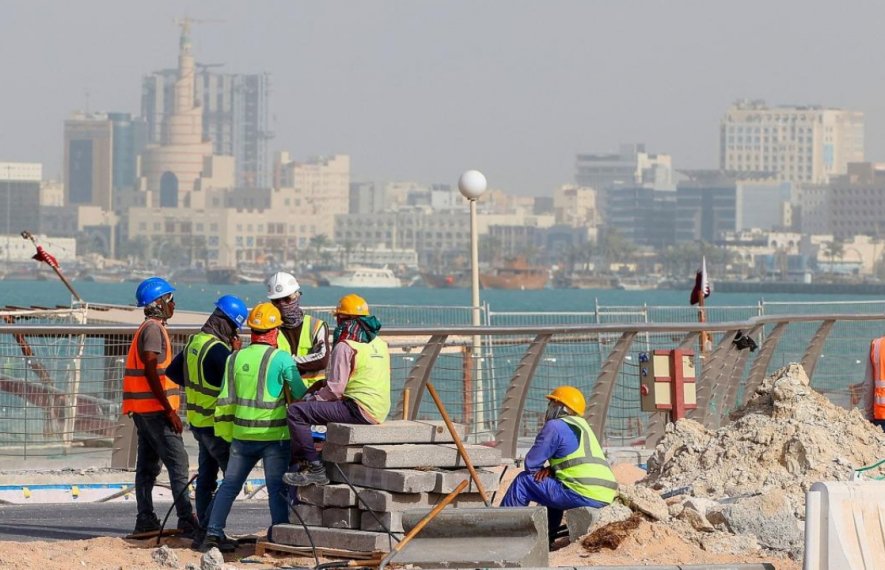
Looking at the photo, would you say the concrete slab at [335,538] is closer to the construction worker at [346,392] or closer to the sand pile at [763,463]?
the construction worker at [346,392]

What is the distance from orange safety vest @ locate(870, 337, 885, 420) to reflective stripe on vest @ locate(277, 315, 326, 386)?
5.27m

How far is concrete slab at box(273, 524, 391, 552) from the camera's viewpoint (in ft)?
31.2

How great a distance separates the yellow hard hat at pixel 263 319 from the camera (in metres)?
9.95

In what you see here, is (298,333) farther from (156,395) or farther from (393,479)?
(393,479)

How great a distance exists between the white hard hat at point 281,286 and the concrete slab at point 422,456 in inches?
49.9

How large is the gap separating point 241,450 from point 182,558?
2.40 feet

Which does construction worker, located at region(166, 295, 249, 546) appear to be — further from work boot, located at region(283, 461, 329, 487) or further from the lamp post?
the lamp post

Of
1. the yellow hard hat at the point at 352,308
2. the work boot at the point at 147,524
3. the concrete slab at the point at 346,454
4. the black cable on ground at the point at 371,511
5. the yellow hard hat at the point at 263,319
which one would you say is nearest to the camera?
the black cable on ground at the point at 371,511

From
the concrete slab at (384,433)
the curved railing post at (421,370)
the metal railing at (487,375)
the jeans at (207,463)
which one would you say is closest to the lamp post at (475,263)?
the metal railing at (487,375)

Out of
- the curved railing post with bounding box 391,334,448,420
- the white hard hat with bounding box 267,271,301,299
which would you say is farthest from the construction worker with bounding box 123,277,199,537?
the curved railing post with bounding box 391,334,448,420

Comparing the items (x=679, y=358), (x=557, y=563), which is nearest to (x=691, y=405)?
(x=679, y=358)

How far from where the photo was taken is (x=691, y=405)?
15.5m

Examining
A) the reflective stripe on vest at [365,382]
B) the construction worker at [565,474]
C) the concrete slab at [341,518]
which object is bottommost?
the concrete slab at [341,518]

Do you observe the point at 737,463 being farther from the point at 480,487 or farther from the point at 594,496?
the point at 480,487
